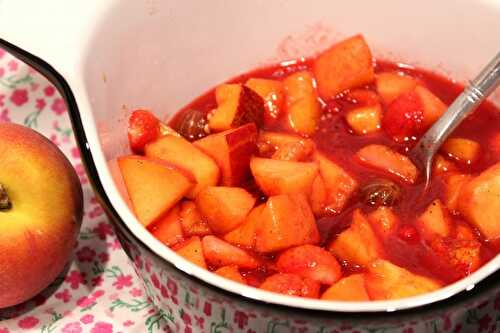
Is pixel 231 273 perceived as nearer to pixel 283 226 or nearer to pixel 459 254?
pixel 283 226

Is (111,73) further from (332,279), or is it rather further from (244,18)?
(332,279)

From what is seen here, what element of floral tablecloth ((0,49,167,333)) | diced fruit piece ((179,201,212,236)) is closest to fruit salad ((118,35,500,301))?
diced fruit piece ((179,201,212,236))

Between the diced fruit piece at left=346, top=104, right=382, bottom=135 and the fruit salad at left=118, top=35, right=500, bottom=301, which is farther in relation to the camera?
the diced fruit piece at left=346, top=104, right=382, bottom=135

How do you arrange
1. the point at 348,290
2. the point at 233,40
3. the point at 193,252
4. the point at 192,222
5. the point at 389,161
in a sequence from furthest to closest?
the point at 233,40, the point at 389,161, the point at 192,222, the point at 193,252, the point at 348,290

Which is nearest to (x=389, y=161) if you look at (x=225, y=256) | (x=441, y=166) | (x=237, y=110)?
(x=441, y=166)

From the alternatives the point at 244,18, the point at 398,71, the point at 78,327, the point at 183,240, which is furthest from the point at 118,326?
the point at 398,71

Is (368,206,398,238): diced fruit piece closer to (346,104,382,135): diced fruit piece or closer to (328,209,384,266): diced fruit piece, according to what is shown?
(328,209,384,266): diced fruit piece
